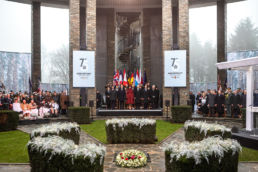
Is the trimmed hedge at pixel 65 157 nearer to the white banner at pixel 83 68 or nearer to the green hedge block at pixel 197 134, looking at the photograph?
the green hedge block at pixel 197 134

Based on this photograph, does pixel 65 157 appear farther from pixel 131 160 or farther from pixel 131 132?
pixel 131 132

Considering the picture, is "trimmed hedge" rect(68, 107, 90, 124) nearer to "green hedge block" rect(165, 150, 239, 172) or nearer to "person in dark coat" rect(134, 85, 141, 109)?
"person in dark coat" rect(134, 85, 141, 109)

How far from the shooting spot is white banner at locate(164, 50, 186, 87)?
15828 mm

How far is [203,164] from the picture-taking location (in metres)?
3.84

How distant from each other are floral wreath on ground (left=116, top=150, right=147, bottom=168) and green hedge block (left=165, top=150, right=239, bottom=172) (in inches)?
62.1

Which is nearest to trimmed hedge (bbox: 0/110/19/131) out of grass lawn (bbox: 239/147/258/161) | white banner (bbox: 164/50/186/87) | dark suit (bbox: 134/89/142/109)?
dark suit (bbox: 134/89/142/109)

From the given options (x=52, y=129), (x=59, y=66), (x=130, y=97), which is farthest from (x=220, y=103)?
(x=59, y=66)

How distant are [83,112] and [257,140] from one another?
8951 millimetres

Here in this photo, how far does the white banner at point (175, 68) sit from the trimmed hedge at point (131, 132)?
8.08 metres

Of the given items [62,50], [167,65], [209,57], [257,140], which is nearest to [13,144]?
[257,140]

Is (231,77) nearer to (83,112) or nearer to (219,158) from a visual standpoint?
(83,112)

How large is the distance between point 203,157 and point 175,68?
40.9 ft

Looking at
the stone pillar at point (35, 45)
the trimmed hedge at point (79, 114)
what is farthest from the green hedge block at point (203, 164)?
the stone pillar at point (35, 45)

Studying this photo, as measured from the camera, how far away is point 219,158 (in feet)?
13.1
